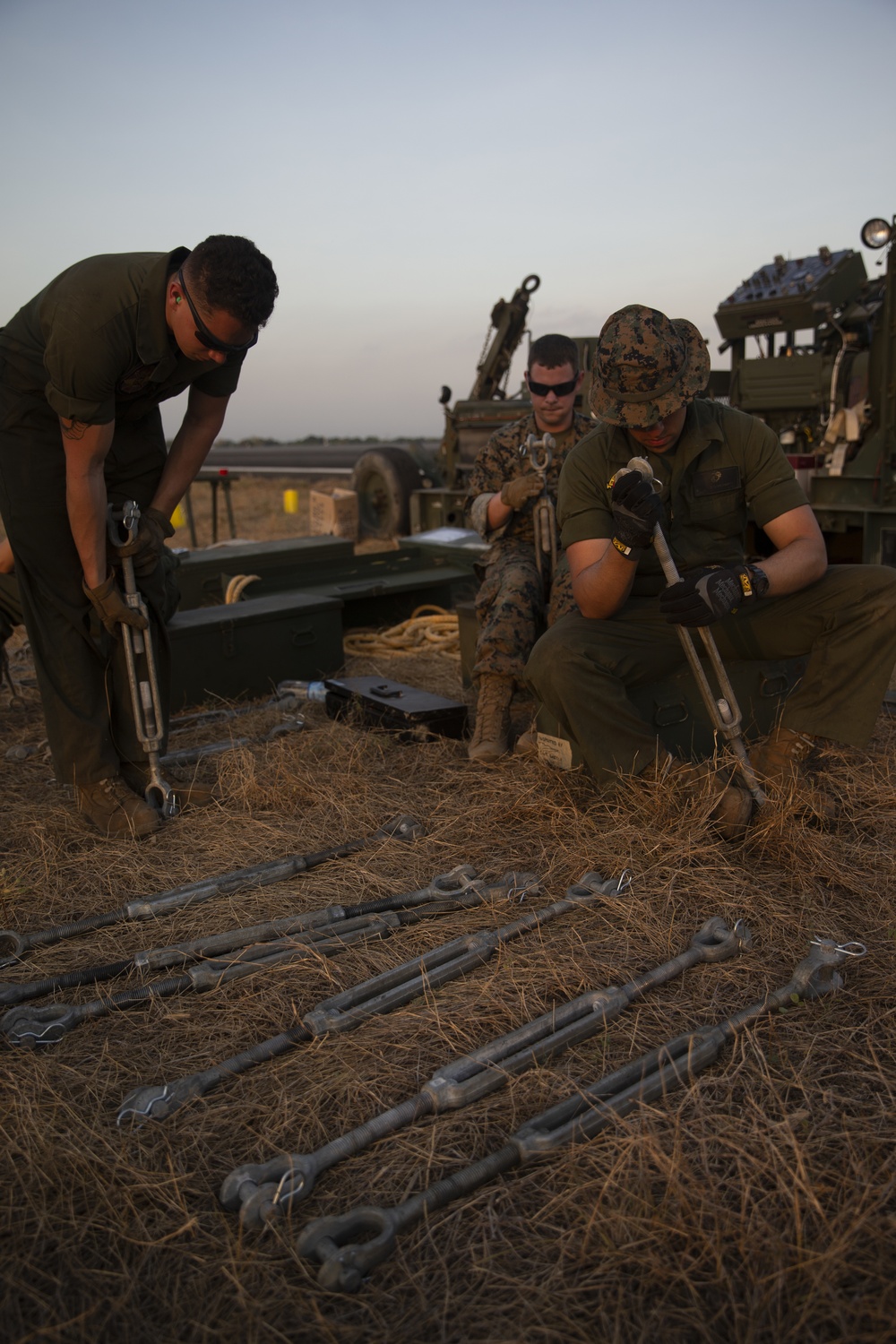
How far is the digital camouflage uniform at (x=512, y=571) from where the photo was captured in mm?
3949

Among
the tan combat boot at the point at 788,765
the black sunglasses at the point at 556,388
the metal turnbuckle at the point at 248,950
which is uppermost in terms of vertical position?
the black sunglasses at the point at 556,388

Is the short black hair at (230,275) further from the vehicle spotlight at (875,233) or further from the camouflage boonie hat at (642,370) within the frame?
the vehicle spotlight at (875,233)

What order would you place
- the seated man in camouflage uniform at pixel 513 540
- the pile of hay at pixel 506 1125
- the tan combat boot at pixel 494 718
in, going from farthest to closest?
1. the seated man in camouflage uniform at pixel 513 540
2. the tan combat boot at pixel 494 718
3. the pile of hay at pixel 506 1125

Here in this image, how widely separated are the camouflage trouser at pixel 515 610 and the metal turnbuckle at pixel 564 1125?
6.07 ft

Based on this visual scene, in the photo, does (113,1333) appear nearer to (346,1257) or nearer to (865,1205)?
(346,1257)

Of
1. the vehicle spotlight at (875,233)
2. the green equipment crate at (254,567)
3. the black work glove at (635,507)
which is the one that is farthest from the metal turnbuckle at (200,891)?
the vehicle spotlight at (875,233)

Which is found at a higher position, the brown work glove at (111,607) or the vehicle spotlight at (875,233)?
the vehicle spotlight at (875,233)

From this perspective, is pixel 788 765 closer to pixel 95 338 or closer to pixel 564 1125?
pixel 564 1125

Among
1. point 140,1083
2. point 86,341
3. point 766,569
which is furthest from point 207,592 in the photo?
point 140,1083

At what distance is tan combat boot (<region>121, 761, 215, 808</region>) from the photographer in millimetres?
3482

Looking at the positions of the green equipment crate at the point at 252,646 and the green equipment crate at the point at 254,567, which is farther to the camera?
the green equipment crate at the point at 254,567

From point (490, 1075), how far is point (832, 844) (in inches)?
55.4

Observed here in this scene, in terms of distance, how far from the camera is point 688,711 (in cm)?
345

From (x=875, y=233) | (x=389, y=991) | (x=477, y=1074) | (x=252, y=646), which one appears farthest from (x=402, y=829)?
(x=875, y=233)
